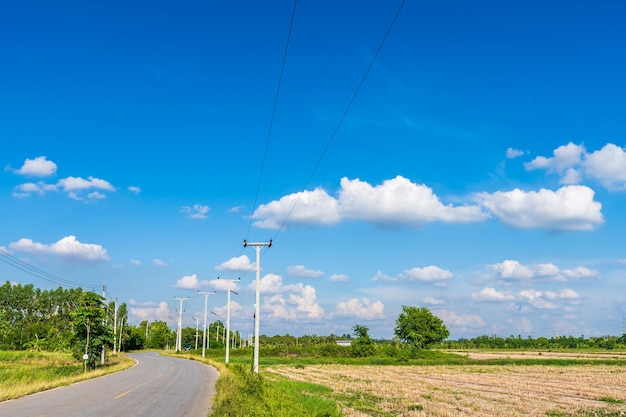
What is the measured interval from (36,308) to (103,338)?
114774 mm

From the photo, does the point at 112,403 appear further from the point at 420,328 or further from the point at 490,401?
the point at 420,328

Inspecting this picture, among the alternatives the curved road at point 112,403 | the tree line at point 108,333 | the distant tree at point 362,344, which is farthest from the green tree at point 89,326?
the distant tree at point 362,344

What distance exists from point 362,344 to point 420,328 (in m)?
12.8

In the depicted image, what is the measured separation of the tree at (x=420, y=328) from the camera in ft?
340

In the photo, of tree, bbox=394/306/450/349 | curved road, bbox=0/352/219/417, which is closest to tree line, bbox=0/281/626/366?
tree, bbox=394/306/450/349

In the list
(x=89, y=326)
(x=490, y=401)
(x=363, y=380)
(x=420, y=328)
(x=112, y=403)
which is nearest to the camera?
(x=112, y=403)

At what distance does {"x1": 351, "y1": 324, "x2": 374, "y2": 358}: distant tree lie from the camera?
346ft

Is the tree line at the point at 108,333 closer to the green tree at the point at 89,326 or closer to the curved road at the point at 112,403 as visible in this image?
the green tree at the point at 89,326

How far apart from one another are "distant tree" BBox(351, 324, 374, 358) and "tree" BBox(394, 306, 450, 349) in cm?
621

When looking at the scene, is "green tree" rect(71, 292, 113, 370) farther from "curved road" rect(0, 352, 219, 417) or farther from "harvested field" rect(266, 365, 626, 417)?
"harvested field" rect(266, 365, 626, 417)

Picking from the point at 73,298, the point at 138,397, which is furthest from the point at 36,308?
the point at 138,397

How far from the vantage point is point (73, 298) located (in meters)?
153

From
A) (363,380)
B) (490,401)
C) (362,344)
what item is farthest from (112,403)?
(362,344)

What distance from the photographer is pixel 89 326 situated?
45.5 meters
